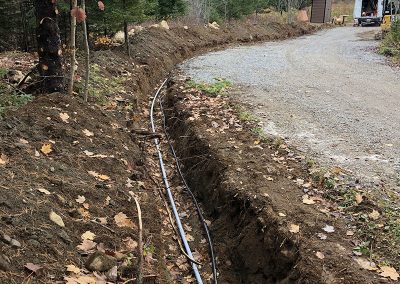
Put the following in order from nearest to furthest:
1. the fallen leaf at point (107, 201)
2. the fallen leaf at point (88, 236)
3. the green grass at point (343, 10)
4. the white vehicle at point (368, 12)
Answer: the fallen leaf at point (88, 236) < the fallen leaf at point (107, 201) < the white vehicle at point (368, 12) < the green grass at point (343, 10)

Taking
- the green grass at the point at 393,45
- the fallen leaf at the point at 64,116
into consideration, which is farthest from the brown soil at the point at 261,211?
the green grass at the point at 393,45

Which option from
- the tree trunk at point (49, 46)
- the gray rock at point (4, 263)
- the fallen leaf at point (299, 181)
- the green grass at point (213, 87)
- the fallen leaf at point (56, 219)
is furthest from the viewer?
the green grass at point (213, 87)

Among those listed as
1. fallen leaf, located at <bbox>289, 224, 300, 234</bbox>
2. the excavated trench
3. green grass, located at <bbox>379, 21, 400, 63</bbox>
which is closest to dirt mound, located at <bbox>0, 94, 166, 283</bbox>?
the excavated trench

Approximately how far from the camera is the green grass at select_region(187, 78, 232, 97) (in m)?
10.6

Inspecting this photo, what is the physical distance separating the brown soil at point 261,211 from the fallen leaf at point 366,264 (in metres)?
0.06

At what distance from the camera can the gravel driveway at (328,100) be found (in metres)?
6.44

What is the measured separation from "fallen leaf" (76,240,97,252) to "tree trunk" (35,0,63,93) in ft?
12.8

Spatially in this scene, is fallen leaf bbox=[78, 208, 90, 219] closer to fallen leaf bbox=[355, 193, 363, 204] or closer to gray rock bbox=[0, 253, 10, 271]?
gray rock bbox=[0, 253, 10, 271]

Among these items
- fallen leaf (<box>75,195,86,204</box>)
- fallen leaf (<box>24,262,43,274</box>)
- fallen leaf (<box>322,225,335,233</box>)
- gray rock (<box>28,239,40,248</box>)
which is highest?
gray rock (<box>28,239,40,248</box>)

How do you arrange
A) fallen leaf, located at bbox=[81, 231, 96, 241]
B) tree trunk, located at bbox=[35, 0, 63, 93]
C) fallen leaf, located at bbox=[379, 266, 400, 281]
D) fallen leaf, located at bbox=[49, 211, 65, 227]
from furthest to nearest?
tree trunk, located at bbox=[35, 0, 63, 93]
fallen leaf, located at bbox=[81, 231, 96, 241]
fallen leaf, located at bbox=[49, 211, 65, 227]
fallen leaf, located at bbox=[379, 266, 400, 281]

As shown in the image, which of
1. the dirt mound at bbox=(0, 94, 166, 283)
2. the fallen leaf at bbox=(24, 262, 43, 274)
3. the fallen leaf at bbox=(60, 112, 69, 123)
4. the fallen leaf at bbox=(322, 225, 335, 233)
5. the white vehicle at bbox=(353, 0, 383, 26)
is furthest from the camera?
the white vehicle at bbox=(353, 0, 383, 26)

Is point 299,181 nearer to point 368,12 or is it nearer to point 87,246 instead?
point 87,246

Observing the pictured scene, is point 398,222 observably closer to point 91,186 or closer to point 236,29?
point 91,186

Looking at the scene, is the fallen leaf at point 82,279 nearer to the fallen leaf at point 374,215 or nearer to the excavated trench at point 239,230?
the excavated trench at point 239,230
